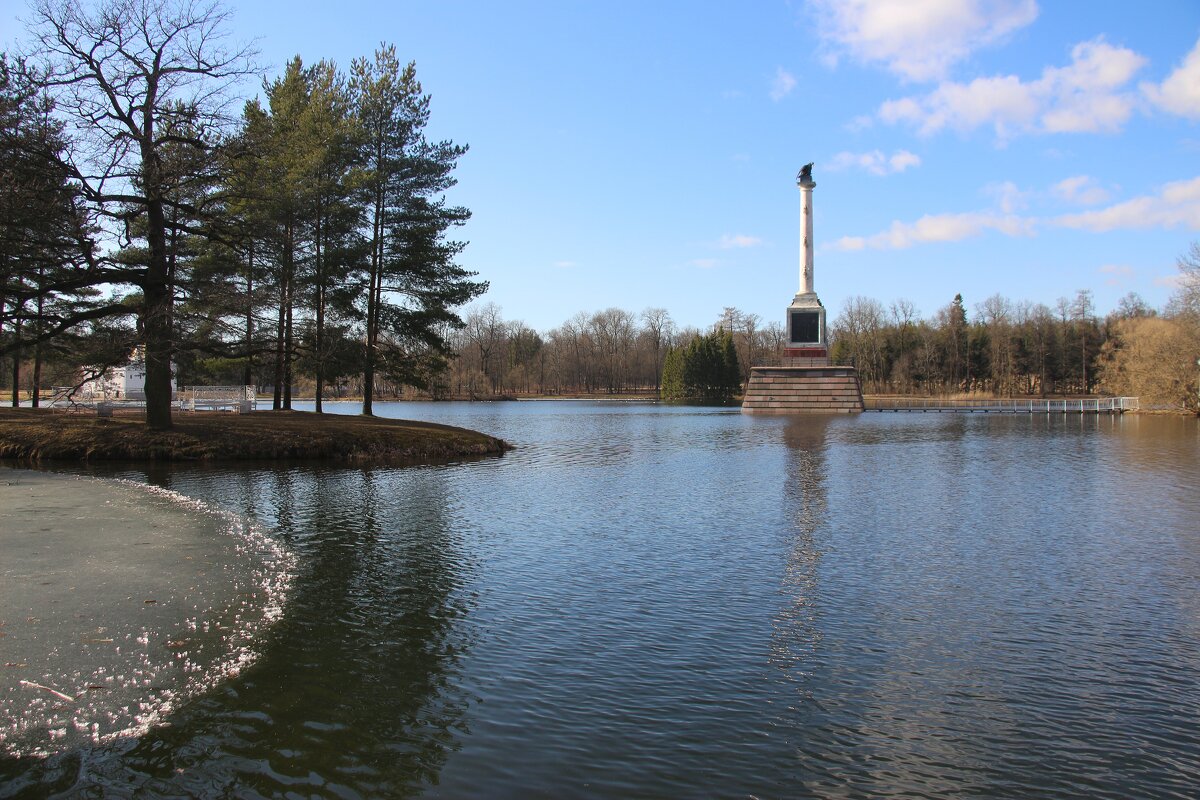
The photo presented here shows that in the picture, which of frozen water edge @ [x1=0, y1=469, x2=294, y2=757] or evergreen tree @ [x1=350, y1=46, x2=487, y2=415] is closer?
frozen water edge @ [x1=0, y1=469, x2=294, y2=757]

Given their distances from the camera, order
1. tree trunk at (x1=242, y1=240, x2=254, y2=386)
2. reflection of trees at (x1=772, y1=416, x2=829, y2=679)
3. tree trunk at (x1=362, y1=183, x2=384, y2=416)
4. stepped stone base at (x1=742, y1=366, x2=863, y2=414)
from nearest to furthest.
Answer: reflection of trees at (x1=772, y1=416, x2=829, y2=679) → tree trunk at (x1=242, y1=240, x2=254, y2=386) → tree trunk at (x1=362, y1=183, x2=384, y2=416) → stepped stone base at (x1=742, y1=366, x2=863, y2=414)

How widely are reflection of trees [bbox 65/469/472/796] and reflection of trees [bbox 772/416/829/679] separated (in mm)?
3633

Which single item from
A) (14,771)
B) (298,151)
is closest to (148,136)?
(298,151)

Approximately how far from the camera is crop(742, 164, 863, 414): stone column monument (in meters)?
78.3

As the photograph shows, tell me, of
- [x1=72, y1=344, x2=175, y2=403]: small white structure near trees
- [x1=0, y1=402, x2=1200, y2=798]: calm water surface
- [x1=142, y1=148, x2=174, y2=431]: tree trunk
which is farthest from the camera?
[x1=72, y1=344, x2=175, y2=403]: small white structure near trees

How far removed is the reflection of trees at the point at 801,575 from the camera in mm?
8906

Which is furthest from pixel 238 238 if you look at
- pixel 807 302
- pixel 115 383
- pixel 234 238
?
pixel 807 302

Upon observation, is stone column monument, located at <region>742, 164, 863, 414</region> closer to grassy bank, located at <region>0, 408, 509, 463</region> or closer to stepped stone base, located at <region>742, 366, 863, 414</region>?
stepped stone base, located at <region>742, 366, 863, 414</region>

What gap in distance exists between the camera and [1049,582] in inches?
472

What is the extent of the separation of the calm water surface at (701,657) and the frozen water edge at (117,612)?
346 millimetres

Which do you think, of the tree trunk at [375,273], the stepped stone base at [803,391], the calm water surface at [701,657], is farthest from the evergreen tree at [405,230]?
the stepped stone base at [803,391]

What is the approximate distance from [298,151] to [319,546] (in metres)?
24.6

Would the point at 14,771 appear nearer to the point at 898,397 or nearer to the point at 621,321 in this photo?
the point at 898,397

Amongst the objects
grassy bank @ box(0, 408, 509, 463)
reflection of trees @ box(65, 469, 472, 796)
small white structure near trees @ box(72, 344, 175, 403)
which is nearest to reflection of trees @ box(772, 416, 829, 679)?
reflection of trees @ box(65, 469, 472, 796)
